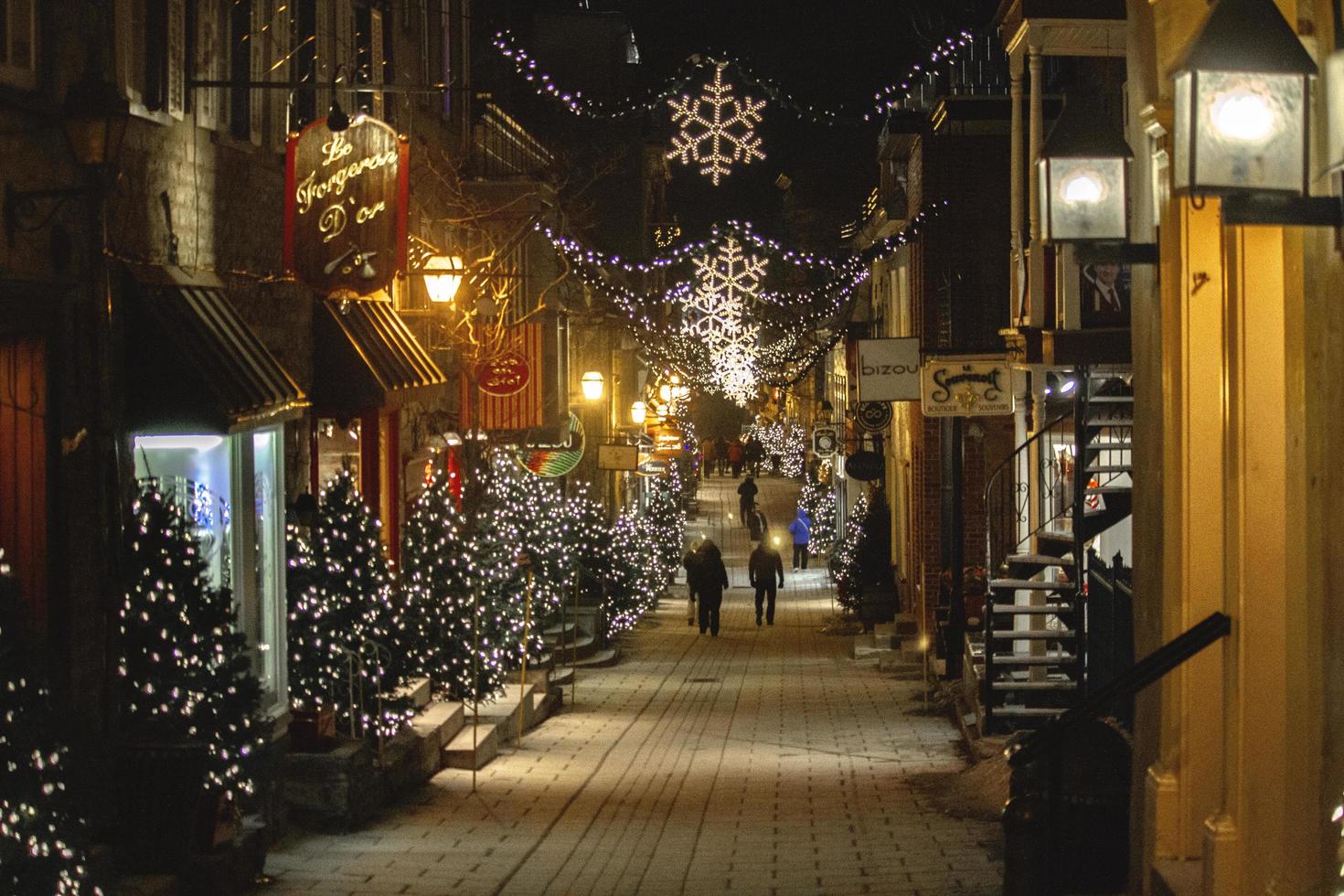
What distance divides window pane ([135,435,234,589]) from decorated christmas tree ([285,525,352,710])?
1.41 meters

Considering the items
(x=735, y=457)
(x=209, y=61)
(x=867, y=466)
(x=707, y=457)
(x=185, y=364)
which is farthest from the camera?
(x=707, y=457)

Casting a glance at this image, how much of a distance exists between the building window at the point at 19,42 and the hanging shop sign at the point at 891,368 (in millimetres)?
15513

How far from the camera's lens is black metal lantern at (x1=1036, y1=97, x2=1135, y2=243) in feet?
25.4

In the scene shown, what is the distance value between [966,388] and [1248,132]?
49.5 feet

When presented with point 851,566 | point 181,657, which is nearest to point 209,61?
point 181,657

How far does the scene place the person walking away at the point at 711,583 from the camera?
101ft

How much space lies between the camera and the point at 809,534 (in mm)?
46312

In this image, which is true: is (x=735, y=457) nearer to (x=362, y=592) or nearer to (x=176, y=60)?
(x=362, y=592)

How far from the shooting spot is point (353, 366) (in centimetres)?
1562

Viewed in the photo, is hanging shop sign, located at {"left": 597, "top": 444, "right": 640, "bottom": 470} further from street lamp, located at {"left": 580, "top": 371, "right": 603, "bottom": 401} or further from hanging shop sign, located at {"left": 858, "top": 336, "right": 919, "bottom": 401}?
hanging shop sign, located at {"left": 858, "top": 336, "right": 919, "bottom": 401}

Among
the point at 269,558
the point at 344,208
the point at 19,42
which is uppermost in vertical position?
the point at 19,42

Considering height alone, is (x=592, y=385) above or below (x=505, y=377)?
above

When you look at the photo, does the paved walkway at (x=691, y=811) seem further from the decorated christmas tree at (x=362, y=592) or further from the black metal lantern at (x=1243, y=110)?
the black metal lantern at (x=1243, y=110)

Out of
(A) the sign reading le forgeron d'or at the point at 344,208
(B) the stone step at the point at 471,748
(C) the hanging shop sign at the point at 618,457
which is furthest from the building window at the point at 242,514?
(C) the hanging shop sign at the point at 618,457
